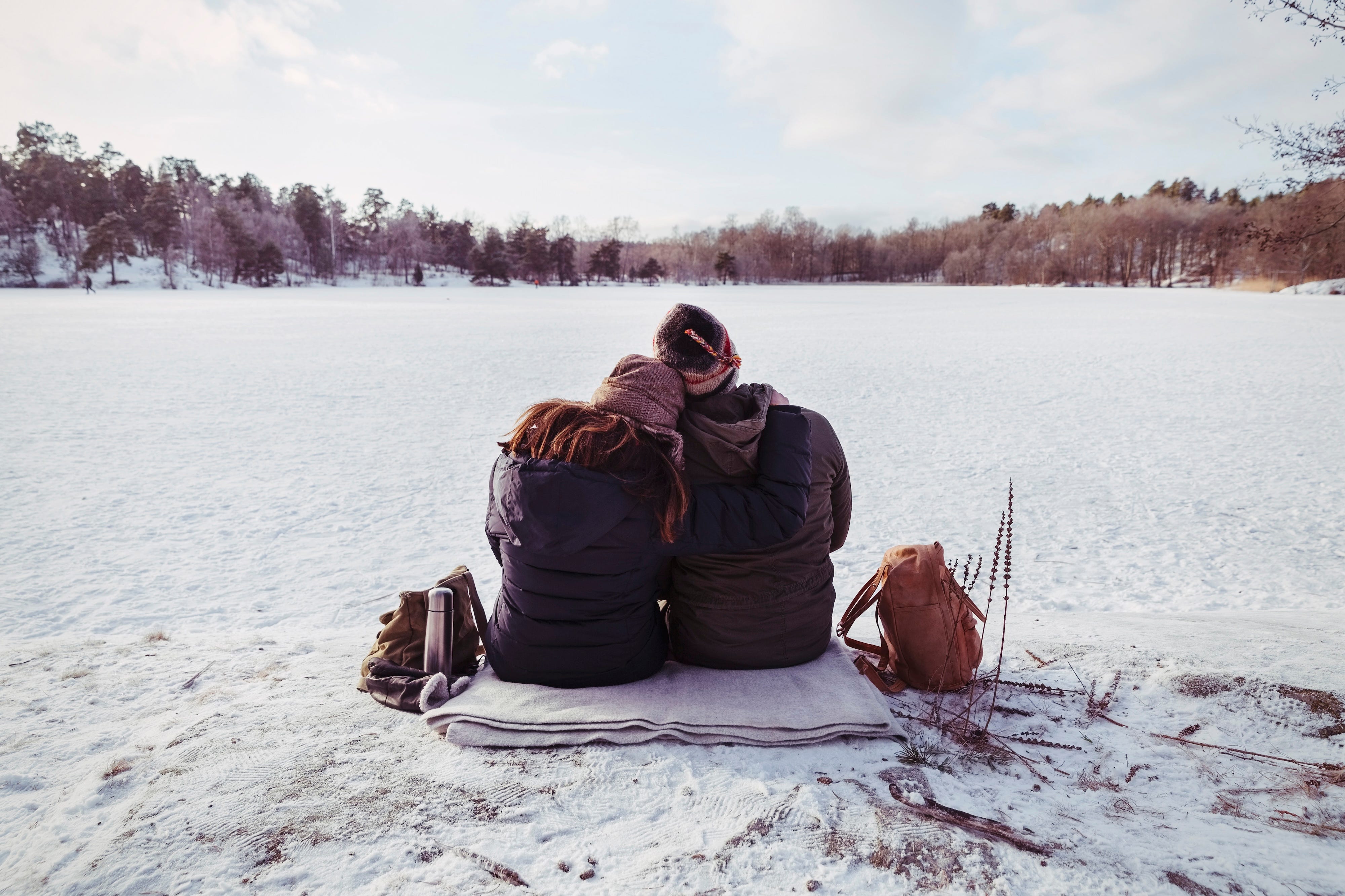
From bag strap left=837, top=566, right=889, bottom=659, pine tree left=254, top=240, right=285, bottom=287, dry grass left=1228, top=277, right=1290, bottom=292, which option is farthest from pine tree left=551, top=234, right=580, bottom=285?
bag strap left=837, top=566, right=889, bottom=659

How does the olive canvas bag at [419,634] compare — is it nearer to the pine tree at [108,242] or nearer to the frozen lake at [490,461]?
the frozen lake at [490,461]

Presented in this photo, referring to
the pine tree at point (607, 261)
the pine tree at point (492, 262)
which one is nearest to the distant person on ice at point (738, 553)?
the pine tree at point (492, 262)

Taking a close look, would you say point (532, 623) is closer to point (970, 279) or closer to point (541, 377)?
point (541, 377)

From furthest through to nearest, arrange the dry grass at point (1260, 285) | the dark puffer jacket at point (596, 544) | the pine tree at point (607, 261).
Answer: the pine tree at point (607, 261), the dry grass at point (1260, 285), the dark puffer jacket at point (596, 544)

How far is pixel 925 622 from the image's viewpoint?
3006mm

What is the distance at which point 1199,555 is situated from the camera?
5305 millimetres

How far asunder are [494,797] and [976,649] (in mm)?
2061

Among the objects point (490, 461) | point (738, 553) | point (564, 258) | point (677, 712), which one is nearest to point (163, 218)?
point (564, 258)

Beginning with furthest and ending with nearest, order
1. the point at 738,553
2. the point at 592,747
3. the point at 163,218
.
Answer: the point at 163,218 < the point at 738,553 < the point at 592,747

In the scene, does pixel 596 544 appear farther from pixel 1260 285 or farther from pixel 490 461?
pixel 1260 285

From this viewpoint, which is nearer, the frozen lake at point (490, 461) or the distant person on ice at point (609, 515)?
the distant person on ice at point (609, 515)

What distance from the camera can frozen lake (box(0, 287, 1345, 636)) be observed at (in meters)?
4.80

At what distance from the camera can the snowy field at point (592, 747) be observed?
2.00m

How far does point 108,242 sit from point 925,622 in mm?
65298
